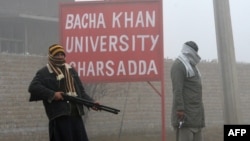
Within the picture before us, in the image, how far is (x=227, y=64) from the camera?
6.79 meters

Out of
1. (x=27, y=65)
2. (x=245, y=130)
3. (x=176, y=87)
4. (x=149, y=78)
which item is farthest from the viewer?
(x=27, y=65)

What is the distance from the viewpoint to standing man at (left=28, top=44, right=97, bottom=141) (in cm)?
430

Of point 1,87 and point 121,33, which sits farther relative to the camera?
point 1,87

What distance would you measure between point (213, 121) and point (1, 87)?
16.3ft

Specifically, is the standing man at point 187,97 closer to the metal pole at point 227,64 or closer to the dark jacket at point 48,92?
the dark jacket at point 48,92

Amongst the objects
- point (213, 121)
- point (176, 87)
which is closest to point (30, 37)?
point (213, 121)

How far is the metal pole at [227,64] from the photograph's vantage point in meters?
6.76

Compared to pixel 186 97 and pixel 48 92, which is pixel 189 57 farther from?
pixel 48 92

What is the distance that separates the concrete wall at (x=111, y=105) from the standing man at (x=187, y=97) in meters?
2.20

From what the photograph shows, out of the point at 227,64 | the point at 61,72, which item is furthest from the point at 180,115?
the point at 227,64

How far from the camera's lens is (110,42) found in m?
6.45

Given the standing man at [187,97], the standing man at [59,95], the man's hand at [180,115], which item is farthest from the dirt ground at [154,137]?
the standing man at [59,95]

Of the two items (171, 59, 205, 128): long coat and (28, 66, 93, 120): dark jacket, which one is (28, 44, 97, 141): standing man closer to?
(28, 66, 93, 120): dark jacket

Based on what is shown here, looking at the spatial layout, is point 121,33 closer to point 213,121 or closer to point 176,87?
point 176,87
